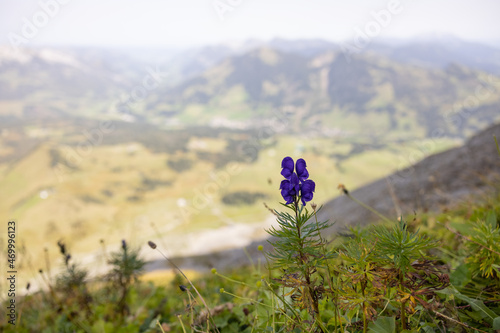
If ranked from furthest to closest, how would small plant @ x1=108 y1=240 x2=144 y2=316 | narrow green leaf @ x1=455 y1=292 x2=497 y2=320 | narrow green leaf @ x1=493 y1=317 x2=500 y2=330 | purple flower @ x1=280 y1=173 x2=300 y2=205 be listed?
1. small plant @ x1=108 y1=240 x2=144 y2=316
2. narrow green leaf @ x1=455 y1=292 x2=497 y2=320
3. narrow green leaf @ x1=493 y1=317 x2=500 y2=330
4. purple flower @ x1=280 y1=173 x2=300 y2=205

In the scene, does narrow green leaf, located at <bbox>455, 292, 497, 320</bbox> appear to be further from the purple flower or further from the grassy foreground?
the purple flower

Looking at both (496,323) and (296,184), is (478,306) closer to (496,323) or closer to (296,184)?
(496,323)

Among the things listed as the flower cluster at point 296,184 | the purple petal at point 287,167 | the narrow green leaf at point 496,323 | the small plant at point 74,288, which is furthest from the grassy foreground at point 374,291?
the small plant at point 74,288

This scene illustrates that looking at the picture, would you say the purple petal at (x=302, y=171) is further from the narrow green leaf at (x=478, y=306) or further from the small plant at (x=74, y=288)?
the small plant at (x=74, y=288)

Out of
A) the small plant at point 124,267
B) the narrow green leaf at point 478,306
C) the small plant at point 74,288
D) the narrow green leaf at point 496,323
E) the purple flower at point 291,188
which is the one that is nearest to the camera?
the purple flower at point 291,188

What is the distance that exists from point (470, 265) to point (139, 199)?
159 metres

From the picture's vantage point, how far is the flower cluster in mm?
1354

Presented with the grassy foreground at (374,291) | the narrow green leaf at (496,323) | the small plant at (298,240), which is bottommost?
the narrow green leaf at (496,323)

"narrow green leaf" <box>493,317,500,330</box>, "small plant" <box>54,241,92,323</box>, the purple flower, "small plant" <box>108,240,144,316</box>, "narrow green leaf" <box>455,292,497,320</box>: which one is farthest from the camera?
"small plant" <box>54,241,92,323</box>

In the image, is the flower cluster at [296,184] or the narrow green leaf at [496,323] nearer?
the flower cluster at [296,184]

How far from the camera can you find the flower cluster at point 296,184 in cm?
135

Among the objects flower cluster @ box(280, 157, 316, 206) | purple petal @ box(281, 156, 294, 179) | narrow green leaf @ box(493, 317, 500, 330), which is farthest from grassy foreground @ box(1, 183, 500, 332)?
purple petal @ box(281, 156, 294, 179)

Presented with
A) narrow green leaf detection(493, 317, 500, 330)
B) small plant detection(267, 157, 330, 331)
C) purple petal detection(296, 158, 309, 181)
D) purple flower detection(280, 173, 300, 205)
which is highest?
purple petal detection(296, 158, 309, 181)

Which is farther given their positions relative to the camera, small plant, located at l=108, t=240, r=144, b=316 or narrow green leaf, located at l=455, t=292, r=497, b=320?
small plant, located at l=108, t=240, r=144, b=316
